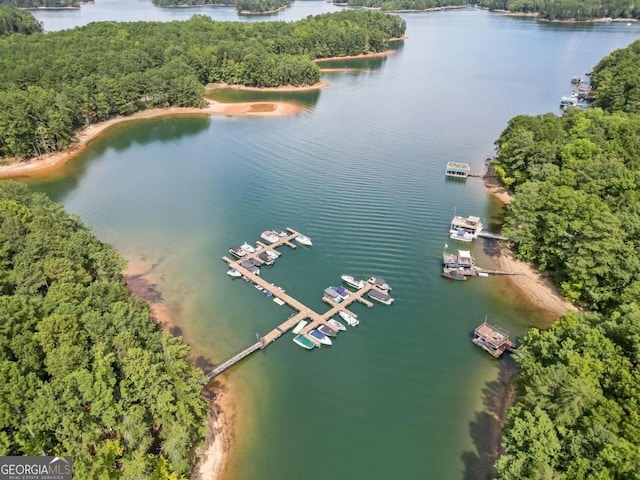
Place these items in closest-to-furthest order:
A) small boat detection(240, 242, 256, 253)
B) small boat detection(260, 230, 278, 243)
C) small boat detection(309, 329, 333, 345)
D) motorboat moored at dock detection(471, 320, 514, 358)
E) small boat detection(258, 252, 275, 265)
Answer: motorboat moored at dock detection(471, 320, 514, 358) < small boat detection(309, 329, 333, 345) < small boat detection(258, 252, 275, 265) < small boat detection(240, 242, 256, 253) < small boat detection(260, 230, 278, 243)

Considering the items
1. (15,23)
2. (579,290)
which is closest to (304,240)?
(579,290)

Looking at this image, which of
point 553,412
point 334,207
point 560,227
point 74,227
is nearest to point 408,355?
point 553,412

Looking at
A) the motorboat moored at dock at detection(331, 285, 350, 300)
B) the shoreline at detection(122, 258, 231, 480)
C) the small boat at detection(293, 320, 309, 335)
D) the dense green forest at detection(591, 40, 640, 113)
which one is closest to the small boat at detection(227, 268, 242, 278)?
the shoreline at detection(122, 258, 231, 480)

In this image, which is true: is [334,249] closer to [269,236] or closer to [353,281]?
[353,281]

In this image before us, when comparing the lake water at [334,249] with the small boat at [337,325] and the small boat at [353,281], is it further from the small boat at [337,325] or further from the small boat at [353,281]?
the small boat at [353,281]

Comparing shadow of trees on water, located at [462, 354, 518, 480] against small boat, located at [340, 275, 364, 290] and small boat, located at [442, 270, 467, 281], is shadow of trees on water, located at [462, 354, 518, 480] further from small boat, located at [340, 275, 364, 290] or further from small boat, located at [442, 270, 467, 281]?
small boat, located at [340, 275, 364, 290]
